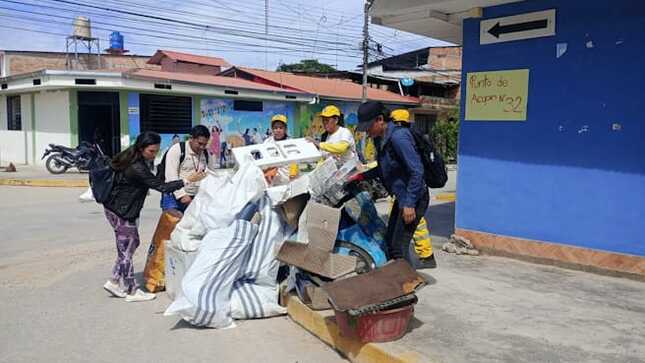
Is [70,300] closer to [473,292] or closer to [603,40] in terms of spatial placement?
[473,292]

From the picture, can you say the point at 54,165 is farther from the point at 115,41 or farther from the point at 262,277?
the point at 115,41

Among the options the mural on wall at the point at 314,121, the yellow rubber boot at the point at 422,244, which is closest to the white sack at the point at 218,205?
the yellow rubber boot at the point at 422,244

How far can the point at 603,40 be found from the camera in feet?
18.3

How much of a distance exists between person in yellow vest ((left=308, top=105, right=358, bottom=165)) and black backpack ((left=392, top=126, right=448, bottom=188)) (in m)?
0.82

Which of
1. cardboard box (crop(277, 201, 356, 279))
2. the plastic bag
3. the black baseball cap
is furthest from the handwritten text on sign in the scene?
the plastic bag

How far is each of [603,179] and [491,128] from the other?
4.52 ft

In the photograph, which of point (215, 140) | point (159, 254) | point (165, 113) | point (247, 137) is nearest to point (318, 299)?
point (159, 254)

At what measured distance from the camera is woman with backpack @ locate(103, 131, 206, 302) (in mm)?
5246

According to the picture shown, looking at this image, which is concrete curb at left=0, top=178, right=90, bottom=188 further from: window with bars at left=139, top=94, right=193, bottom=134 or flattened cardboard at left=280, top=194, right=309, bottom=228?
flattened cardboard at left=280, top=194, right=309, bottom=228

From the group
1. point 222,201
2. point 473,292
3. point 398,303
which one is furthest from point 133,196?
point 473,292

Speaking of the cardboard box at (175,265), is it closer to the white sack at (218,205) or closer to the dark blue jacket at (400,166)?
the white sack at (218,205)

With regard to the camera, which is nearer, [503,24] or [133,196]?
[133,196]

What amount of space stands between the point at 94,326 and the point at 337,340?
2.06 metres

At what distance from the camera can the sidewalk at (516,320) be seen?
3.73 m
